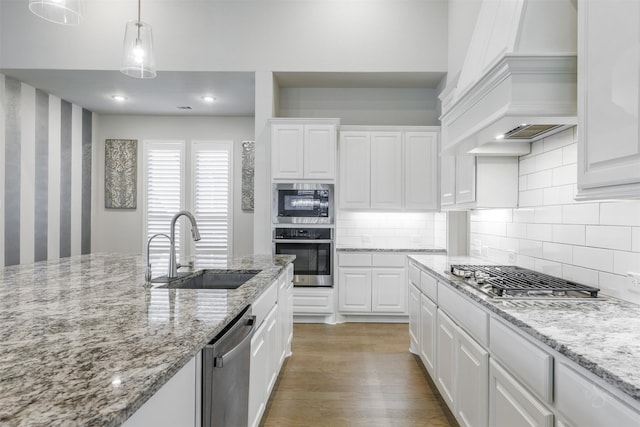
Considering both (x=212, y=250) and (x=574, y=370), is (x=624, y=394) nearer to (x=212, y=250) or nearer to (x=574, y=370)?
(x=574, y=370)

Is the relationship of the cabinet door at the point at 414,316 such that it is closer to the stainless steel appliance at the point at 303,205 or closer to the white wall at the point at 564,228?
the white wall at the point at 564,228

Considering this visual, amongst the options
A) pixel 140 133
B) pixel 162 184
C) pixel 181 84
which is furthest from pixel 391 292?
pixel 140 133

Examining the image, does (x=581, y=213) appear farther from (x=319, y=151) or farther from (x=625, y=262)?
(x=319, y=151)

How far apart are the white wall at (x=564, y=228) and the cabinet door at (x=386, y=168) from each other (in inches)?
61.9

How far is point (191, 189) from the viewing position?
20.7 ft

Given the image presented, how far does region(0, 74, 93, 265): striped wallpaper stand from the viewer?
15.2 ft

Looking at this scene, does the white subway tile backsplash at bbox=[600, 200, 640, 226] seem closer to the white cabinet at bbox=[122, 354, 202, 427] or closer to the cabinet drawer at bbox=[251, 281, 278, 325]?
the cabinet drawer at bbox=[251, 281, 278, 325]

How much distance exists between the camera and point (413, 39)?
4465mm

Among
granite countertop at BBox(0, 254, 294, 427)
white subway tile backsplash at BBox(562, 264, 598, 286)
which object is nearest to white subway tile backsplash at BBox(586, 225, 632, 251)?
white subway tile backsplash at BBox(562, 264, 598, 286)

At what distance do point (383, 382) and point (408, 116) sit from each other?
11.3 feet

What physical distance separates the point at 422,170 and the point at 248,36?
2.61 meters

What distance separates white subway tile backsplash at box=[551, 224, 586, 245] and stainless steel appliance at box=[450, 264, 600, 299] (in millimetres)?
218

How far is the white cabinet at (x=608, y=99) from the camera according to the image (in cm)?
120

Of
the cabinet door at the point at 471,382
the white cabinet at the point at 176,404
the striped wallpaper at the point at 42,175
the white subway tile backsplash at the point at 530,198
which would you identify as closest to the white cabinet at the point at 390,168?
the white subway tile backsplash at the point at 530,198
